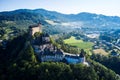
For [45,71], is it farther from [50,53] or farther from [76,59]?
[76,59]

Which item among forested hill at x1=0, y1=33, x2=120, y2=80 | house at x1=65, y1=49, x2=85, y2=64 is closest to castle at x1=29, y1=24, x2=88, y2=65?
house at x1=65, y1=49, x2=85, y2=64

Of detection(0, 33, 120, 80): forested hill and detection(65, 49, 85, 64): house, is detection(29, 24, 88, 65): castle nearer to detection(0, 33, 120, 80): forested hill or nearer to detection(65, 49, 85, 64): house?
detection(65, 49, 85, 64): house

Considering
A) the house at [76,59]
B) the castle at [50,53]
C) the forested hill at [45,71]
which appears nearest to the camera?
the forested hill at [45,71]

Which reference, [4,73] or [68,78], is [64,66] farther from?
[4,73]

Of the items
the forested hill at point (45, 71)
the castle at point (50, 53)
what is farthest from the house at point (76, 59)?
the forested hill at point (45, 71)

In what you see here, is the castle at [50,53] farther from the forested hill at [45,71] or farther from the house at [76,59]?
the forested hill at [45,71]

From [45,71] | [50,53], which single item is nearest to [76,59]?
[50,53]

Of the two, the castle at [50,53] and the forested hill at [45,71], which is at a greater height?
the castle at [50,53]

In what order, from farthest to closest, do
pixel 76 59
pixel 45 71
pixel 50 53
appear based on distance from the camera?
pixel 50 53 → pixel 76 59 → pixel 45 71
